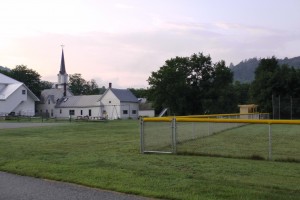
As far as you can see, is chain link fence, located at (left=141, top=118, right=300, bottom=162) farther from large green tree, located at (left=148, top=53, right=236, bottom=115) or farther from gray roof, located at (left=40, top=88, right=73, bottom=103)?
gray roof, located at (left=40, top=88, right=73, bottom=103)

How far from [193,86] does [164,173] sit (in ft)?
212

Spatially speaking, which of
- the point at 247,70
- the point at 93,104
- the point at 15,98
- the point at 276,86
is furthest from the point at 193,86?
the point at 247,70

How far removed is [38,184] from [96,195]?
1778 mm

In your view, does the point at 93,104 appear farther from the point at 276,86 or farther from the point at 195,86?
the point at 276,86

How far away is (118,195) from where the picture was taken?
7.72 metres

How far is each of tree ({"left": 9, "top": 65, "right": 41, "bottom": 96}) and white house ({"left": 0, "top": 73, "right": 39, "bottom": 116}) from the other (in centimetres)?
2122

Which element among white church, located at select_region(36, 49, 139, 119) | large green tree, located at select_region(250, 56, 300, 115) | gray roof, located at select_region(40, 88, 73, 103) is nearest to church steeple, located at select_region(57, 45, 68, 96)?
gray roof, located at select_region(40, 88, 73, 103)

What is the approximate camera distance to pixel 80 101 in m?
95.7

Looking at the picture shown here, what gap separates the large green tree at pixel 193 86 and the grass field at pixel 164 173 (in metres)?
56.4

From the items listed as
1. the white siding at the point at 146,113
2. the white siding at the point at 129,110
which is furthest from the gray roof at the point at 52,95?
the white siding at the point at 146,113

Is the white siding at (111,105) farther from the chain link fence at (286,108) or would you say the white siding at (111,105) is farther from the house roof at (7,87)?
the chain link fence at (286,108)

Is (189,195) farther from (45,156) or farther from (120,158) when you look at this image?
(45,156)

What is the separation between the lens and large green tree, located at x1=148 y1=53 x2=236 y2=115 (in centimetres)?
7031

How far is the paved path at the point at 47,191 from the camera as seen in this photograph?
7.59 metres
